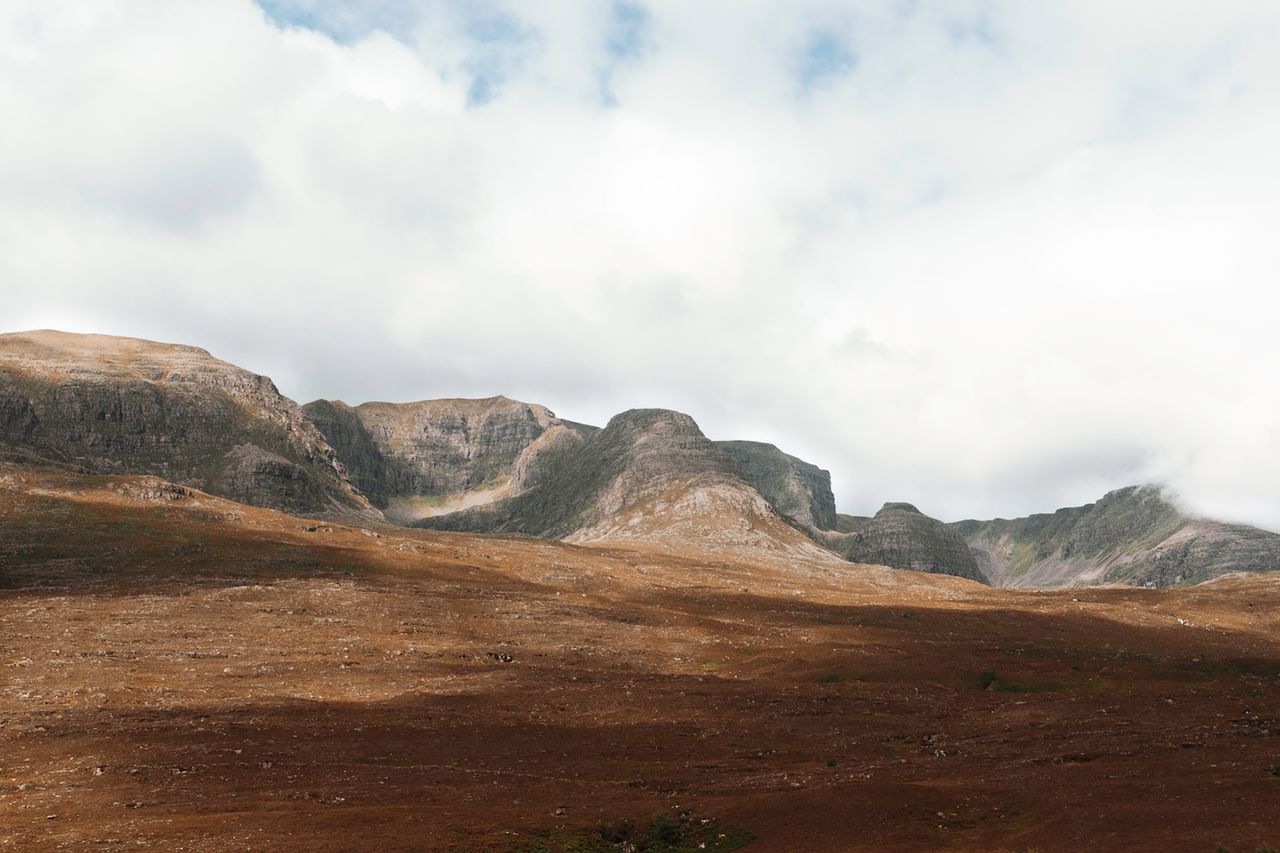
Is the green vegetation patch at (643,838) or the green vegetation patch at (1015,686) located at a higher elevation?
the green vegetation patch at (1015,686)

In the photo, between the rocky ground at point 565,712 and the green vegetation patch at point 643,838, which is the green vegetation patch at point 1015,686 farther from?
the green vegetation patch at point 643,838

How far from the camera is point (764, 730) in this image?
5369cm

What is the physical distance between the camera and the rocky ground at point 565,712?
106 feet

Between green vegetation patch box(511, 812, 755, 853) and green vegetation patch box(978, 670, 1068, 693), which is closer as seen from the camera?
green vegetation patch box(511, 812, 755, 853)

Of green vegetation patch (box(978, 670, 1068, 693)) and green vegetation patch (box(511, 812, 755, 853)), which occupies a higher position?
green vegetation patch (box(978, 670, 1068, 693))

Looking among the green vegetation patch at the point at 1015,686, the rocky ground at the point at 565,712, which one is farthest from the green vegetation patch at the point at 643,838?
the green vegetation patch at the point at 1015,686

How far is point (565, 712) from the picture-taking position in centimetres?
5881

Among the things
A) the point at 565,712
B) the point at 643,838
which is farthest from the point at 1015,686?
the point at 643,838

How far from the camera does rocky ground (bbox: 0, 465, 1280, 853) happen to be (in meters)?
32.4

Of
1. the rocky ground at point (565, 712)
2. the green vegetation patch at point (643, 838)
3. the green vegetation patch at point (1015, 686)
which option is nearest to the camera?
the green vegetation patch at point (643, 838)

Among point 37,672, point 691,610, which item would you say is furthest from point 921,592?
point 37,672

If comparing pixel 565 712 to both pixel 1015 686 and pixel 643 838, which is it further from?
pixel 1015 686

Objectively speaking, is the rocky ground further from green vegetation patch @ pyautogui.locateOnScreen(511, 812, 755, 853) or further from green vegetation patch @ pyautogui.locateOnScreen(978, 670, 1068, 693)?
green vegetation patch @ pyautogui.locateOnScreen(978, 670, 1068, 693)

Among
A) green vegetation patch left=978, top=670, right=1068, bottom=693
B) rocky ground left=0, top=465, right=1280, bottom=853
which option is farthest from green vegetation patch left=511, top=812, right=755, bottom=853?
green vegetation patch left=978, top=670, right=1068, bottom=693
